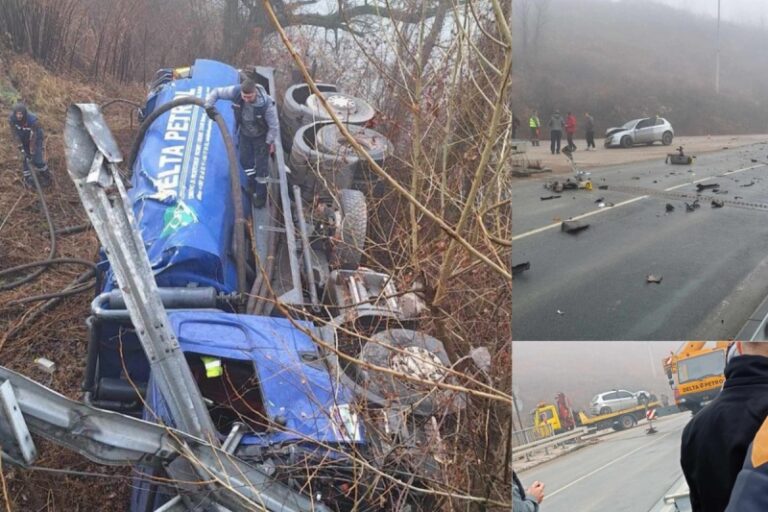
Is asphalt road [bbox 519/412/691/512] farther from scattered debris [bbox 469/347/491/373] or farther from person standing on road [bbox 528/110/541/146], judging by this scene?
scattered debris [bbox 469/347/491/373]

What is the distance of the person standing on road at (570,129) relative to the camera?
118 centimetres

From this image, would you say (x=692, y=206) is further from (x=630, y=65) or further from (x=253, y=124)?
(x=253, y=124)

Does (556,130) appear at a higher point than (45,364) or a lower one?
higher

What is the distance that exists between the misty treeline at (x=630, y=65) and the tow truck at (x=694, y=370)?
39cm

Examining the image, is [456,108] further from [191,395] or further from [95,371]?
[95,371]

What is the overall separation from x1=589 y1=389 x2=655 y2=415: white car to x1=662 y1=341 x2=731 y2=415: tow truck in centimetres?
6

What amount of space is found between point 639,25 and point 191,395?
1557 mm

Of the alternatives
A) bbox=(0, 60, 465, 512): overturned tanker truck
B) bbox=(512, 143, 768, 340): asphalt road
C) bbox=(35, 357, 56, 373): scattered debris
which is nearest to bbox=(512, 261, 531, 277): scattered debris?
bbox=(512, 143, 768, 340): asphalt road

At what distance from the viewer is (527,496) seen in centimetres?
119

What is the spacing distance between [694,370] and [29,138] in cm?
240

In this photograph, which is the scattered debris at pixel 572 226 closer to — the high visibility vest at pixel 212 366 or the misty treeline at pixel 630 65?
the misty treeline at pixel 630 65

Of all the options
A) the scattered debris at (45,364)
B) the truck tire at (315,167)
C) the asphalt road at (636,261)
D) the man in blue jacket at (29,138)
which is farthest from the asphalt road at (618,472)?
the man in blue jacket at (29,138)

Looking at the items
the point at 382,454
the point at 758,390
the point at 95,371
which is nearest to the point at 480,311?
the point at 382,454

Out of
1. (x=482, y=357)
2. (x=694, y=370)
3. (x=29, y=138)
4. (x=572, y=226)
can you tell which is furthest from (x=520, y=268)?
(x=29, y=138)
